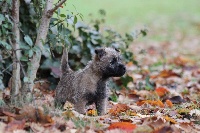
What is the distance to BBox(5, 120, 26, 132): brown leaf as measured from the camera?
16.2 ft

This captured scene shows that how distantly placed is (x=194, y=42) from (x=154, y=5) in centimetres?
1133

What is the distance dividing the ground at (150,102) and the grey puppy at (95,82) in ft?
0.62

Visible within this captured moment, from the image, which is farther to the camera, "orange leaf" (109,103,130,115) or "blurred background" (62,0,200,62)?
"blurred background" (62,0,200,62)

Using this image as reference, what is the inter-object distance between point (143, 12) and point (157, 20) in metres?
2.74

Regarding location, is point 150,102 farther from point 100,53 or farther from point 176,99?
point 100,53

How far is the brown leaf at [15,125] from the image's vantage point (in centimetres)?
493

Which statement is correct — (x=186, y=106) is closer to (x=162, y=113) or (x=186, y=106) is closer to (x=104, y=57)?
(x=162, y=113)

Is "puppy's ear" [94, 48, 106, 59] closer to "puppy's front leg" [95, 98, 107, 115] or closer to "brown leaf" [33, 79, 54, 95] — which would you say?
"puppy's front leg" [95, 98, 107, 115]

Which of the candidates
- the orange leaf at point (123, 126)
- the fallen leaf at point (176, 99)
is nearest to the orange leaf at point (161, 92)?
the fallen leaf at point (176, 99)

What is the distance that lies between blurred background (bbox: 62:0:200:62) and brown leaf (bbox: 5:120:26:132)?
9.90 m

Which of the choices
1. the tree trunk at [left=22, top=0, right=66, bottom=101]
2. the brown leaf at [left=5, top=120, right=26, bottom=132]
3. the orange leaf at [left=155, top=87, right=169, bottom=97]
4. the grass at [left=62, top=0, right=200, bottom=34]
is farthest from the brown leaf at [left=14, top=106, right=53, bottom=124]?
the grass at [left=62, top=0, right=200, bottom=34]

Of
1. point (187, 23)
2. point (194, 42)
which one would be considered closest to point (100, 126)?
point (194, 42)

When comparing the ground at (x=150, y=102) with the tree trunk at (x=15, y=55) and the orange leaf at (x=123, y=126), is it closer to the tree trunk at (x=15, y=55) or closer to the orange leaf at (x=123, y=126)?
the orange leaf at (x=123, y=126)

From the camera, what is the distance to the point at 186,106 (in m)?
6.96
